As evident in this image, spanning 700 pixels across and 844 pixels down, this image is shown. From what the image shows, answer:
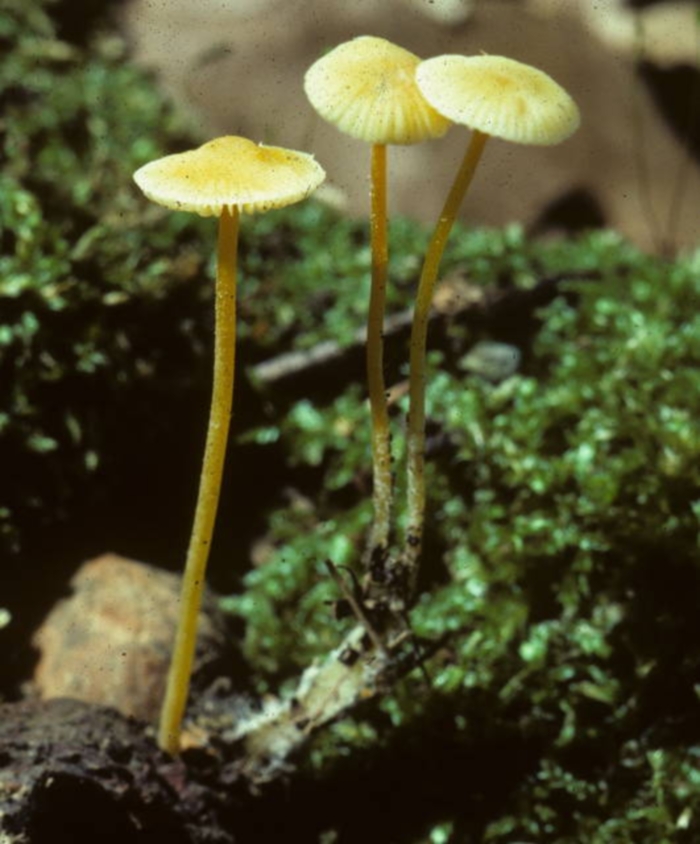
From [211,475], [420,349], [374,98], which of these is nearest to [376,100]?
[374,98]

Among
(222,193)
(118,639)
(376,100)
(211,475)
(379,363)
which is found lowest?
(118,639)

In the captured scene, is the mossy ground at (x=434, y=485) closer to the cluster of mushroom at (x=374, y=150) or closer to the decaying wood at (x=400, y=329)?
the decaying wood at (x=400, y=329)

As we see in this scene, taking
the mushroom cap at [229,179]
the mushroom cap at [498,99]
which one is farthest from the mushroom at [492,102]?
the mushroom cap at [229,179]

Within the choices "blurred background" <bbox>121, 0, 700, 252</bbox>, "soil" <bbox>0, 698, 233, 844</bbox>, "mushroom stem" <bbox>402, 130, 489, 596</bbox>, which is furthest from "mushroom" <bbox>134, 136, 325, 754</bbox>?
"blurred background" <bbox>121, 0, 700, 252</bbox>

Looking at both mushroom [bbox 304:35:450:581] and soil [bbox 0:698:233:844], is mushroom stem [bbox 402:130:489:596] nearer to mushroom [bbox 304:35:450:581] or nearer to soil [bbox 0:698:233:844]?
mushroom [bbox 304:35:450:581]

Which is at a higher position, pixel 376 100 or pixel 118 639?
pixel 376 100

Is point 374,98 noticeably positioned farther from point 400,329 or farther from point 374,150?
point 400,329

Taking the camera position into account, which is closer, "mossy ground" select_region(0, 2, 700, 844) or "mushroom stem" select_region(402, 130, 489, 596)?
"mushroom stem" select_region(402, 130, 489, 596)
